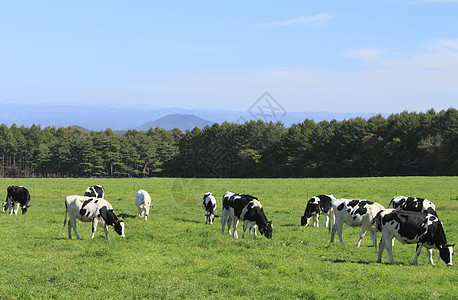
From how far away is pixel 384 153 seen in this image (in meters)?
86.5

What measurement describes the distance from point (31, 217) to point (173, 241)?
11.4 m

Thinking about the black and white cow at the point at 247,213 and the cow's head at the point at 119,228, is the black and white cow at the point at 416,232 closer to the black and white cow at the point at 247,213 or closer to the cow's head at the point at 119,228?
the black and white cow at the point at 247,213

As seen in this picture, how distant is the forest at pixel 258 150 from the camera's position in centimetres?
8425

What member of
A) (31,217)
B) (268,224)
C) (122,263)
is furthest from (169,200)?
(122,263)

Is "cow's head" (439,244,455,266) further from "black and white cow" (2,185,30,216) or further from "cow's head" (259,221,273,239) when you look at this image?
"black and white cow" (2,185,30,216)

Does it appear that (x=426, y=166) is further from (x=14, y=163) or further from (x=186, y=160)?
(x=14, y=163)

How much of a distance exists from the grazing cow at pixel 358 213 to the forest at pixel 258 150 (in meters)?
63.1

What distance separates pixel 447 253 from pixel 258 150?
95.6 meters

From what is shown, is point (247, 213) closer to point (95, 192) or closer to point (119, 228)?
point (119, 228)

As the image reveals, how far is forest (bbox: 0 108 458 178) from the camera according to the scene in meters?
84.2

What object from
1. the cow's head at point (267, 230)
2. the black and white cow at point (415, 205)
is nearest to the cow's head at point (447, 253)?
the cow's head at point (267, 230)

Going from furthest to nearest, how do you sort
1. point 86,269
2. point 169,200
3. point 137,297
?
1. point 169,200
2. point 86,269
3. point 137,297

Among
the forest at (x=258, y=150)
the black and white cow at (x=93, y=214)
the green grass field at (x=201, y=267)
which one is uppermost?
the forest at (x=258, y=150)

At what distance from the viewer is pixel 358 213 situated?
18.2 metres
